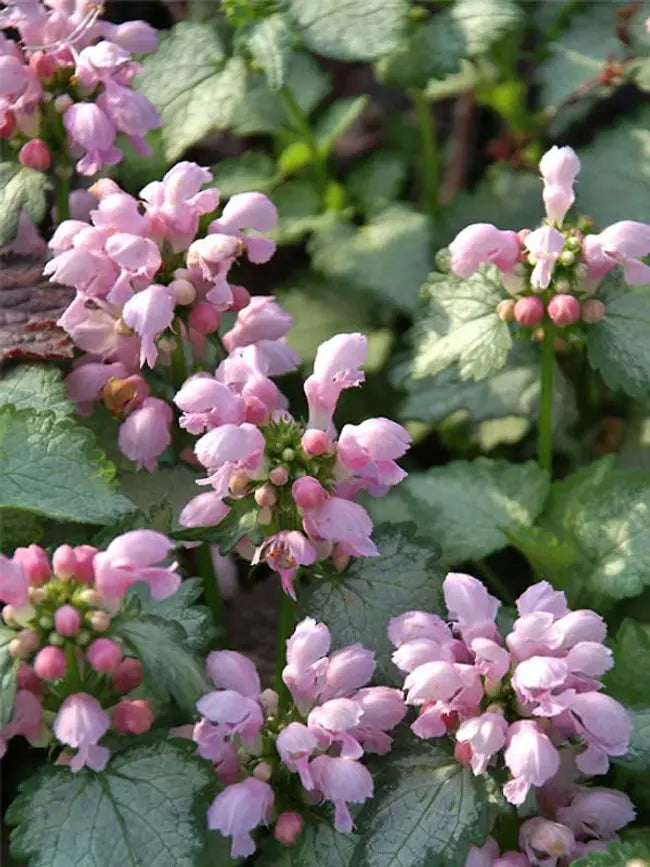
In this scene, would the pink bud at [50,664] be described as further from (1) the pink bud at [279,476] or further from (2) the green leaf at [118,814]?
(1) the pink bud at [279,476]

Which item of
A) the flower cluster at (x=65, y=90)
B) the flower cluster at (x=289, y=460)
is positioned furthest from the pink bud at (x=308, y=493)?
the flower cluster at (x=65, y=90)

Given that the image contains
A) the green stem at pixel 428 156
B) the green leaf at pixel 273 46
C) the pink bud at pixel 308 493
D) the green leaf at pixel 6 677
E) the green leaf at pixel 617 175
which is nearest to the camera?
the green leaf at pixel 6 677

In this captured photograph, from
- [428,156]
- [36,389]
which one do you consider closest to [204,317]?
[36,389]

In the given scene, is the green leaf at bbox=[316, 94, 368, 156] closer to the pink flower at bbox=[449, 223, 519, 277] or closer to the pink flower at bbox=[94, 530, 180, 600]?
the pink flower at bbox=[449, 223, 519, 277]

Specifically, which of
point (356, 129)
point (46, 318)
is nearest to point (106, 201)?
point (46, 318)

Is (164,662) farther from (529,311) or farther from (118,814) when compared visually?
(529,311)

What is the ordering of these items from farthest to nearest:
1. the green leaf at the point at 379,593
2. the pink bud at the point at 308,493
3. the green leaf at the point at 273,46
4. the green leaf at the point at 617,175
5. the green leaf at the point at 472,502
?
the green leaf at the point at 617,175 → the green leaf at the point at 273,46 → the green leaf at the point at 472,502 → the green leaf at the point at 379,593 → the pink bud at the point at 308,493
